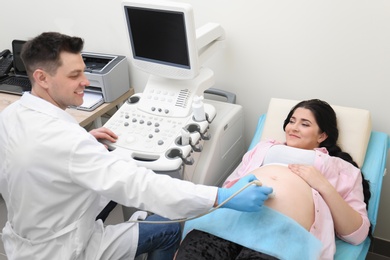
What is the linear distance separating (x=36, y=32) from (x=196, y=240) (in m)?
2.01

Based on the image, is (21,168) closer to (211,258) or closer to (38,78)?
(38,78)

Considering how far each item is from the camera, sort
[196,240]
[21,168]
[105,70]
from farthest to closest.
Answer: [105,70]
[196,240]
[21,168]

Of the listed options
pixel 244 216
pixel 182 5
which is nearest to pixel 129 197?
pixel 244 216

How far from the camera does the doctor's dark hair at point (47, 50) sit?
129 cm

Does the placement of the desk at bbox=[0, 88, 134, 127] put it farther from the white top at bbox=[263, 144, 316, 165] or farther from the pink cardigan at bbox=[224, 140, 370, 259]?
the white top at bbox=[263, 144, 316, 165]

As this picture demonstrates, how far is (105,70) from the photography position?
7.11 ft

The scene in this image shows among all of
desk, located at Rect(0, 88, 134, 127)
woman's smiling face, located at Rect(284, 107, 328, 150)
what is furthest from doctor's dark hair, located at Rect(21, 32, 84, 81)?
woman's smiling face, located at Rect(284, 107, 328, 150)

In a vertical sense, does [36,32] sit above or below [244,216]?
above

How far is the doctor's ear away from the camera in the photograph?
1286 millimetres

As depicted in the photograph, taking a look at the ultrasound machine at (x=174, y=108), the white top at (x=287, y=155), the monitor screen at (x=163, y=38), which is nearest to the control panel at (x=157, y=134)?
the ultrasound machine at (x=174, y=108)

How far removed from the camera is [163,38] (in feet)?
5.72

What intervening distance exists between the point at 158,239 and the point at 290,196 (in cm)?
56

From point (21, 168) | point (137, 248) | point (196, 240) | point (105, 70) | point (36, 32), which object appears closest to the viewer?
point (21, 168)

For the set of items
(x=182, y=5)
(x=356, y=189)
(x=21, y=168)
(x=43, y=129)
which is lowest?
(x=356, y=189)
